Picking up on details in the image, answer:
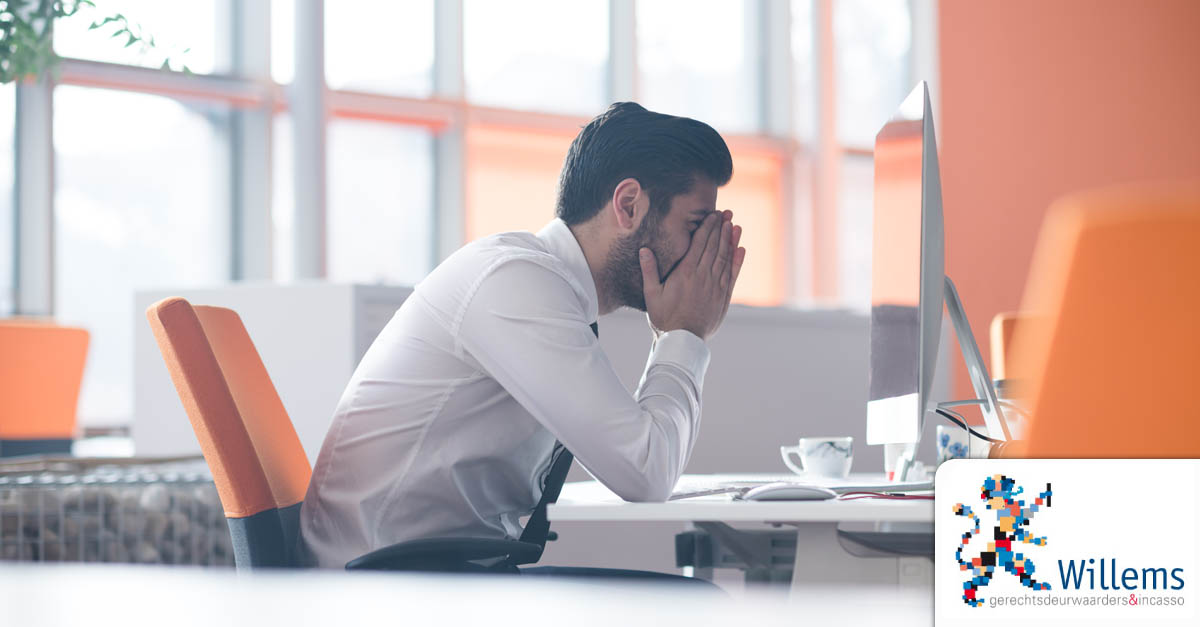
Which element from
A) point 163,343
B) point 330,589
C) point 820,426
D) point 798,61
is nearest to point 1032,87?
point 798,61

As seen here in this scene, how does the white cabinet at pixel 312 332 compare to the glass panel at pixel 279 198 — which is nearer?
the white cabinet at pixel 312 332

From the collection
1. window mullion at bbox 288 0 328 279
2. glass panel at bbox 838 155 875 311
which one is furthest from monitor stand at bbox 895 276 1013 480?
glass panel at bbox 838 155 875 311

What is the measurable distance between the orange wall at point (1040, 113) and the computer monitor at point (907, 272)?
163 inches

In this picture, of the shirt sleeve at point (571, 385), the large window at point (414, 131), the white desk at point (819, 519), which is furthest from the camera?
the large window at point (414, 131)

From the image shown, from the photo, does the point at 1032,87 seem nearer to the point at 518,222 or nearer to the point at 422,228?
the point at 518,222

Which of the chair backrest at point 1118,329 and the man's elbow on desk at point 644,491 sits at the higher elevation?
the chair backrest at point 1118,329

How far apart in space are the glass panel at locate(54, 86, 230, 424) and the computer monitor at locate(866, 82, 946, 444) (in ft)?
16.1

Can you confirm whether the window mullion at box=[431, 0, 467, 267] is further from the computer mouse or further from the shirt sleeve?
the computer mouse

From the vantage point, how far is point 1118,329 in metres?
0.60

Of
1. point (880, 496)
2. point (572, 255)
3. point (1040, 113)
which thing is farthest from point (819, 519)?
point (1040, 113)

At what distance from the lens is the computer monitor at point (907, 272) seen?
1183 mm

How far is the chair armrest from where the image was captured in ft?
3.70

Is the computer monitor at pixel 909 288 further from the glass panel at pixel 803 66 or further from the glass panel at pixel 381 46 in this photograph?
the glass panel at pixel 803 66

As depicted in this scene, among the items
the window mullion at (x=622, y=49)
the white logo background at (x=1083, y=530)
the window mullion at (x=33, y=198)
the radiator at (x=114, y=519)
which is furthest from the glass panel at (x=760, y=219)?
the white logo background at (x=1083, y=530)
